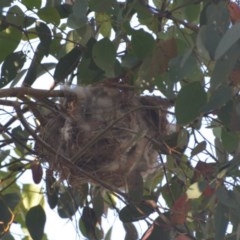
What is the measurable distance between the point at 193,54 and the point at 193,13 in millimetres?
415

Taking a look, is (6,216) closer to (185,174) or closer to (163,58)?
(185,174)

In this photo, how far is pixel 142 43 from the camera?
2090 mm

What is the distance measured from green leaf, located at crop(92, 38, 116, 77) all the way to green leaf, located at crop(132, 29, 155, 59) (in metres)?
0.05

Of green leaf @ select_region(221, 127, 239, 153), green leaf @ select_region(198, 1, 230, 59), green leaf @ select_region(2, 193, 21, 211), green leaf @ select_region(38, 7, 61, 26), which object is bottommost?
green leaf @ select_region(2, 193, 21, 211)

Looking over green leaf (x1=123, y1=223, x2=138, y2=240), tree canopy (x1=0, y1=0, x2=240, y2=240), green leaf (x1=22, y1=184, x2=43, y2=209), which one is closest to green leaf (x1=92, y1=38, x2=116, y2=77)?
tree canopy (x1=0, y1=0, x2=240, y2=240)

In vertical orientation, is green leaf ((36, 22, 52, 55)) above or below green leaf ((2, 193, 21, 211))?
above

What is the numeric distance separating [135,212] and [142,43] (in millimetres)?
415

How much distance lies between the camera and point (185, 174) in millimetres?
2279

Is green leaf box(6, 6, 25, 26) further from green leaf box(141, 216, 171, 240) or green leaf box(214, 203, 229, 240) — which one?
green leaf box(214, 203, 229, 240)

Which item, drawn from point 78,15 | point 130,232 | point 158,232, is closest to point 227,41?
point 78,15

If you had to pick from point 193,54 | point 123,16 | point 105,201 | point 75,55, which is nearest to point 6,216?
point 105,201

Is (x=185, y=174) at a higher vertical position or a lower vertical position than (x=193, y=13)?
lower

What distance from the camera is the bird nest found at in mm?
2195

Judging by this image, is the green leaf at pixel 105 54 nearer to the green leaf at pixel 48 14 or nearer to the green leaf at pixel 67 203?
the green leaf at pixel 48 14
